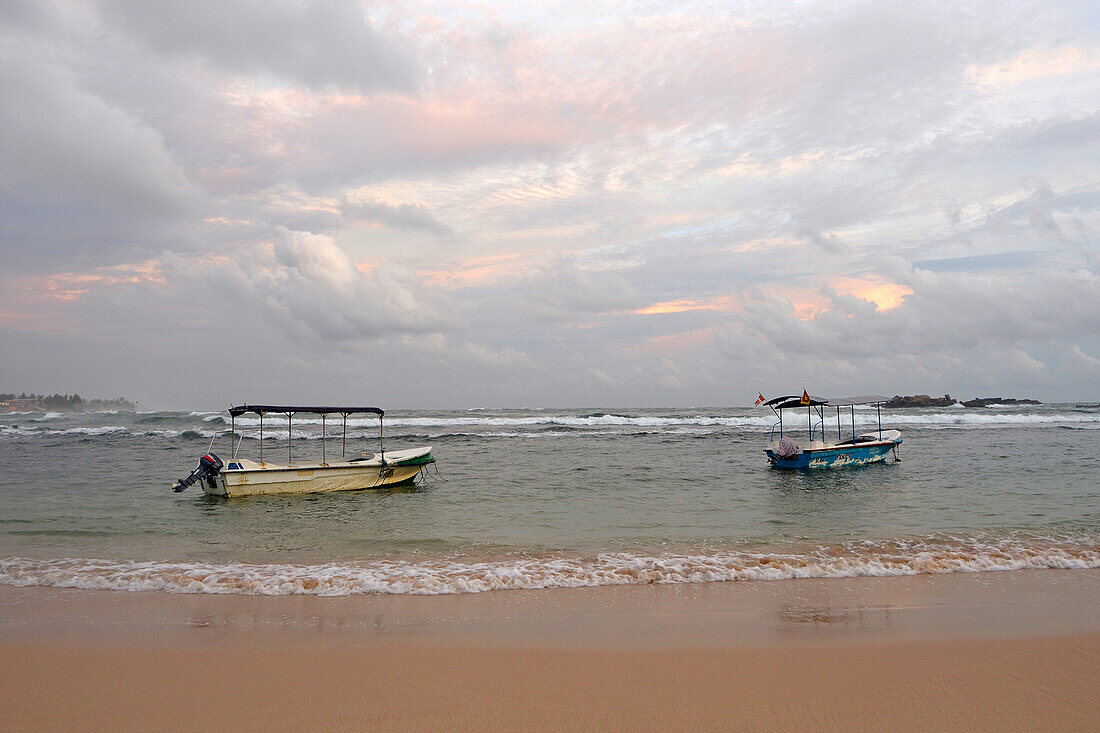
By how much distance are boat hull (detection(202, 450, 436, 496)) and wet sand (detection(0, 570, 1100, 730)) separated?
9.88 metres

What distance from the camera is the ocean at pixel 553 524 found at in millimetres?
7945

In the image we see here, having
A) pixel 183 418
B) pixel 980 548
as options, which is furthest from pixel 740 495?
pixel 183 418

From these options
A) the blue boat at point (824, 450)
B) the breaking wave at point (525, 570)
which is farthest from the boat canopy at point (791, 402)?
the breaking wave at point (525, 570)

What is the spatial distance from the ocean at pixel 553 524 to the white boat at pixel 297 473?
520 millimetres

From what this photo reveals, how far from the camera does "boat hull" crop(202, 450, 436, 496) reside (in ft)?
55.0

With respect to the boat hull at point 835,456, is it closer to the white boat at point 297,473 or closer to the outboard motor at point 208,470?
the white boat at point 297,473

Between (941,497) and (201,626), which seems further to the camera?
(941,497)

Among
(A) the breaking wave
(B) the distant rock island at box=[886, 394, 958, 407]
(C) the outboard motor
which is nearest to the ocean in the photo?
(A) the breaking wave

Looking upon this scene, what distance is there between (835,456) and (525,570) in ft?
61.1

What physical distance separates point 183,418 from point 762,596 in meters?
61.8

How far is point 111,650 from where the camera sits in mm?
5383

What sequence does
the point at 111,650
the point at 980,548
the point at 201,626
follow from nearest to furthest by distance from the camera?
the point at 111,650, the point at 201,626, the point at 980,548

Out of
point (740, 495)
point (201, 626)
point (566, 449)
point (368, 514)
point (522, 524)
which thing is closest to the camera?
point (201, 626)

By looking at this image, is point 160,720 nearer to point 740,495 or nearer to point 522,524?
point 522,524
